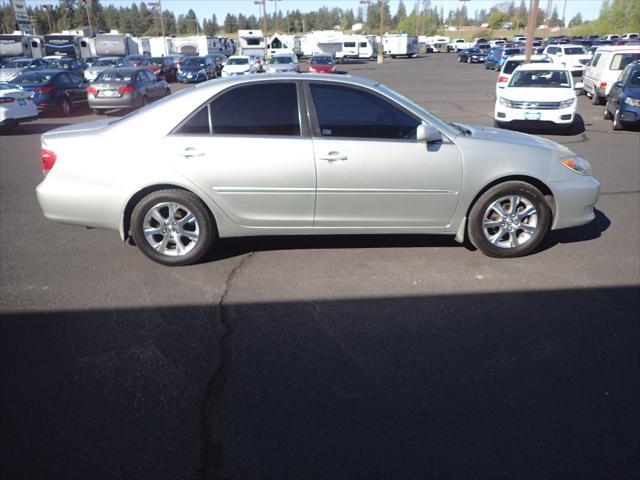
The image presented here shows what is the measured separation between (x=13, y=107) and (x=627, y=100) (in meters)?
15.5

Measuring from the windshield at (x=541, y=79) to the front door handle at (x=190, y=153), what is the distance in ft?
39.2

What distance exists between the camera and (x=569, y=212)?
5.18 m

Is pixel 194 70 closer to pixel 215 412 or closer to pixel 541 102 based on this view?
pixel 541 102

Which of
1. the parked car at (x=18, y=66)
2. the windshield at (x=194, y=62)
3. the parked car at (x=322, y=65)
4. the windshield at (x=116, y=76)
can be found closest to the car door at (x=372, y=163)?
the windshield at (x=116, y=76)

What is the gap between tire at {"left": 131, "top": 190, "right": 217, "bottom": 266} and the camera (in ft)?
15.9

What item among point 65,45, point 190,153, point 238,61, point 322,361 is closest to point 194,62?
point 238,61

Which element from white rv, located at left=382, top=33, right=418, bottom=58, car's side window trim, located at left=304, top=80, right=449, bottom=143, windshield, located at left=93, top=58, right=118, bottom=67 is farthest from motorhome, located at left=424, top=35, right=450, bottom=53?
car's side window trim, located at left=304, top=80, right=449, bottom=143

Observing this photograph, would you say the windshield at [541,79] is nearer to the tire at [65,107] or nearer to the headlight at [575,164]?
the headlight at [575,164]

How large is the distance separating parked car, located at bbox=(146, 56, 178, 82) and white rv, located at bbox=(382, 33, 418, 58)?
34.5m

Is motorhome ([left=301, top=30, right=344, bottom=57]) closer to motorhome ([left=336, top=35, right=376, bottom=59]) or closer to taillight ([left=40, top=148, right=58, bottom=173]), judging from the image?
motorhome ([left=336, top=35, right=376, bottom=59])

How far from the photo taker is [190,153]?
4.73 meters

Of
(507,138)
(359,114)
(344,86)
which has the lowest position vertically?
(507,138)

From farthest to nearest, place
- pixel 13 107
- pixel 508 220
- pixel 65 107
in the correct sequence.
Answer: pixel 65 107
pixel 13 107
pixel 508 220

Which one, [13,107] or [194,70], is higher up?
[13,107]
